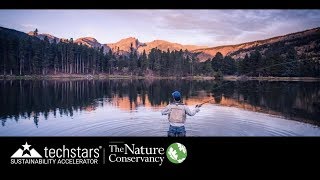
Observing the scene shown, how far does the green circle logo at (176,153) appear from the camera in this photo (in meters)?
4.38

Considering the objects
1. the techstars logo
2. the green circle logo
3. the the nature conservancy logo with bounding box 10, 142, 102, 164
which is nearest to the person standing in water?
the green circle logo

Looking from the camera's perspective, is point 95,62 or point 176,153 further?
point 95,62

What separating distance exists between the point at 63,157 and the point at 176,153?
4.99ft

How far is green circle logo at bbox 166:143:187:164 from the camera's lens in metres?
4.38

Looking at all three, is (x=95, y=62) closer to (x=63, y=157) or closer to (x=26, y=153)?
(x=26, y=153)

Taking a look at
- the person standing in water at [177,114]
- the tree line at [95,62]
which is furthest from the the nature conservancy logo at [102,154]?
the tree line at [95,62]

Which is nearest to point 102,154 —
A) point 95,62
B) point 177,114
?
point 177,114

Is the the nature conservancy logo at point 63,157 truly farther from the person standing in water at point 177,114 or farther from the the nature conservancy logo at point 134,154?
the person standing in water at point 177,114

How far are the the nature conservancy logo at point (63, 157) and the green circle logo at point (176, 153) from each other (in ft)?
3.16

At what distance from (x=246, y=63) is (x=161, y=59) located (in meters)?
23.8

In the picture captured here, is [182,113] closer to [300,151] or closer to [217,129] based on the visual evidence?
[300,151]

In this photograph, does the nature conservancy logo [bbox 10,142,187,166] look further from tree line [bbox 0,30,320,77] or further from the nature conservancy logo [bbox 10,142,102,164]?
tree line [bbox 0,30,320,77]

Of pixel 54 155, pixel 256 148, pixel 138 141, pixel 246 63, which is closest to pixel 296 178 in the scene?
pixel 256 148

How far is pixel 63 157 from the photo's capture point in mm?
4332
